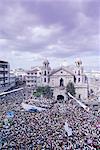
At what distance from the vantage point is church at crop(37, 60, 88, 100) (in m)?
46.0

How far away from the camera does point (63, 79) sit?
47.7 m

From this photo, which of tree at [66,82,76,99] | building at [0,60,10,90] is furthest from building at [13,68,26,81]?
tree at [66,82,76,99]

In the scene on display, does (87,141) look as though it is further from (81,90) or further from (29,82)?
(29,82)

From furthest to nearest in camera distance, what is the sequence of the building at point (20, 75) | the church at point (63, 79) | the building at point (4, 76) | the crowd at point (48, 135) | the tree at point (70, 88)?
the building at point (20, 75) → the church at point (63, 79) → the building at point (4, 76) → the tree at point (70, 88) → the crowd at point (48, 135)

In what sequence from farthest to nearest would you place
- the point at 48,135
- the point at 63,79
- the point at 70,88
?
the point at 63,79 → the point at 70,88 → the point at 48,135

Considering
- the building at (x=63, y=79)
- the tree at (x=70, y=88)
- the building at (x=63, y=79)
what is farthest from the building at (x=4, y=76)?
the tree at (x=70, y=88)

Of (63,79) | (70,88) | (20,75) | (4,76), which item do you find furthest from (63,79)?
(20,75)

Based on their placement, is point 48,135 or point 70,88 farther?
point 70,88

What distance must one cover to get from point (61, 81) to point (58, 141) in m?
34.3

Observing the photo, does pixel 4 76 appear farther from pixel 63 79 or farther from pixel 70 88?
pixel 70 88

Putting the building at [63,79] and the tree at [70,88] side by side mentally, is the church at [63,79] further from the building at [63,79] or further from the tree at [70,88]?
the tree at [70,88]

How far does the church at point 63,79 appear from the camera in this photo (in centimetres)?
4603

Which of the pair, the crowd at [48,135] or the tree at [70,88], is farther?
the tree at [70,88]

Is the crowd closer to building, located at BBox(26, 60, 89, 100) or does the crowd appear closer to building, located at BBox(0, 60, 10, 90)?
building, located at BBox(26, 60, 89, 100)
